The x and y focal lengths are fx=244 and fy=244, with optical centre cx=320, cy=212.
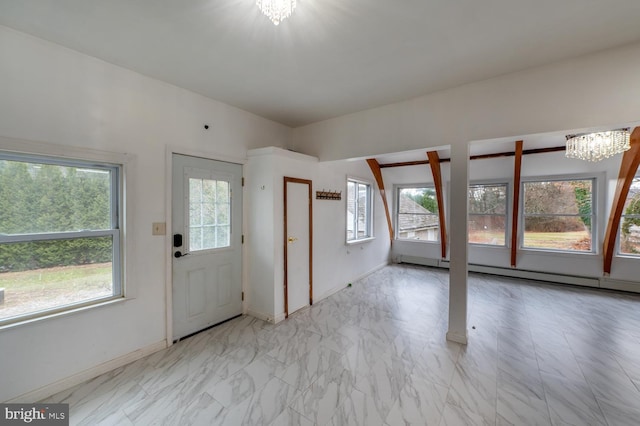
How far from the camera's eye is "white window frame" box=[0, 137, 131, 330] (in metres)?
1.81

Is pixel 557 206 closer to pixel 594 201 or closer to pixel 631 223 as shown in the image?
pixel 594 201

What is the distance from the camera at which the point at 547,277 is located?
486 centimetres

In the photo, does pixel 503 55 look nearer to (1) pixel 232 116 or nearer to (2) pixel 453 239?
(2) pixel 453 239

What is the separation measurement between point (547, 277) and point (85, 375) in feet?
23.2

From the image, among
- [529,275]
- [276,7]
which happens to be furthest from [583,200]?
[276,7]

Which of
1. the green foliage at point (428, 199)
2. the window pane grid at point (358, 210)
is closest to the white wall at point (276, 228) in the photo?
the window pane grid at point (358, 210)

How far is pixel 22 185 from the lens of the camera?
72.6 inches

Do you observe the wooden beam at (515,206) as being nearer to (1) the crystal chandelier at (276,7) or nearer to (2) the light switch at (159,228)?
(1) the crystal chandelier at (276,7)

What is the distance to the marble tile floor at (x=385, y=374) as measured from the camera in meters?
1.75

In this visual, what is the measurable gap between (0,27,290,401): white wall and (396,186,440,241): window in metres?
4.95

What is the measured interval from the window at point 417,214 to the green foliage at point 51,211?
590 centimetres

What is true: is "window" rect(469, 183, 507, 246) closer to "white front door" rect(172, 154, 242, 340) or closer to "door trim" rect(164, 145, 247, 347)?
"white front door" rect(172, 154, 242, 340)

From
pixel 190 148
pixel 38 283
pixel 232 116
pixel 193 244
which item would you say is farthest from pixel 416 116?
pixel 38 283

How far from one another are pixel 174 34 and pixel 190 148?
3.88 feet
